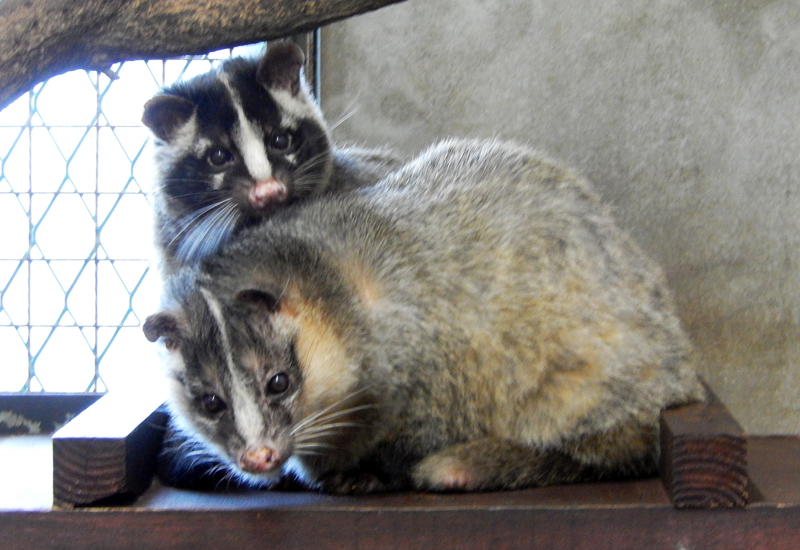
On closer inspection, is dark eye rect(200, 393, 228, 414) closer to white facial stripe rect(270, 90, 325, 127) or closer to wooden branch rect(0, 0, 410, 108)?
wooden branch rect(0, 0, 410, 108)

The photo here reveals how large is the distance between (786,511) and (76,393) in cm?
236

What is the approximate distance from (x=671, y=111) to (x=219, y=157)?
159 cm

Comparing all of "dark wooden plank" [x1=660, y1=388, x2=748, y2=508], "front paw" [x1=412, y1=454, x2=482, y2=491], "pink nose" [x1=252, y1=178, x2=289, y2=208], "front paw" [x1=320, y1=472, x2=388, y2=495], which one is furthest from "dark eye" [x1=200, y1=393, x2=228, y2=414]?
"dark wooden plank" [x1=660, y1=388, x2=748, y2=508]

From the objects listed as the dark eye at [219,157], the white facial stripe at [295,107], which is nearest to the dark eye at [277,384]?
the dark eye at [219,157]

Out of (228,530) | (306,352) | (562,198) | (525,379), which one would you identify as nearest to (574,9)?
(562,198)

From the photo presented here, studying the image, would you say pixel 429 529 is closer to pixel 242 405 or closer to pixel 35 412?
pixel 242 405

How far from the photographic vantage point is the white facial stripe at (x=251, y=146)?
8.13ft

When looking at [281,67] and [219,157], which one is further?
[281,67]

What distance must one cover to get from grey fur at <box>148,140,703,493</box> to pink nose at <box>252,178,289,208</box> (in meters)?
0.12

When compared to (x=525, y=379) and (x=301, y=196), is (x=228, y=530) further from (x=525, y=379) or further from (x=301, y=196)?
(x=301, y=196)

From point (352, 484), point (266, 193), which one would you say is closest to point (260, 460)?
point (352, 484)

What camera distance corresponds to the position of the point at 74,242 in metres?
3.22

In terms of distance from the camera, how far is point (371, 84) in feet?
10.2

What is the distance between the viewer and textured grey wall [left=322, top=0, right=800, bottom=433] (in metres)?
3.01
